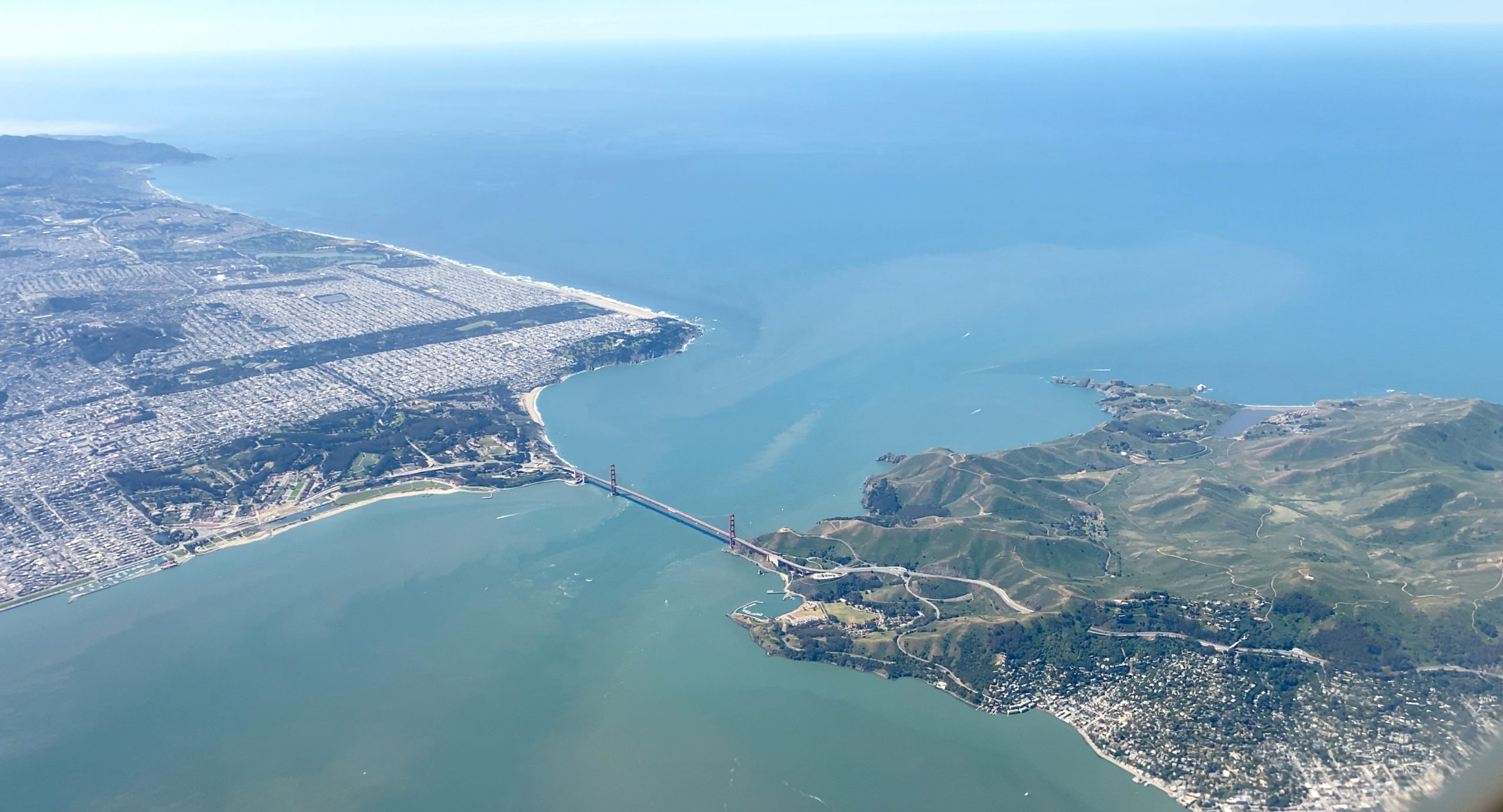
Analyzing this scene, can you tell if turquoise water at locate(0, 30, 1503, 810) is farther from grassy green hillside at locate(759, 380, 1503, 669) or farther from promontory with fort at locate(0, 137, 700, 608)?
grassy green hillside at locate(759, 380, 1503, 669)

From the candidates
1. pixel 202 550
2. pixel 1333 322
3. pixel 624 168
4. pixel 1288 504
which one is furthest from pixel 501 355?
pixel 624 168

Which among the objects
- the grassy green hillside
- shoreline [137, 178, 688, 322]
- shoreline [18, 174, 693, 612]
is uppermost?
shoreline [137, 178, 688, 322]

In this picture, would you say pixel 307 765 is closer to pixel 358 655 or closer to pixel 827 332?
pixel 358 655

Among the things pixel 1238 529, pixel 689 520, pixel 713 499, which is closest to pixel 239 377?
pixel 713 499

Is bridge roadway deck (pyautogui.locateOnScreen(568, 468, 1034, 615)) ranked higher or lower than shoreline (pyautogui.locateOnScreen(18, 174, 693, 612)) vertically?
higher

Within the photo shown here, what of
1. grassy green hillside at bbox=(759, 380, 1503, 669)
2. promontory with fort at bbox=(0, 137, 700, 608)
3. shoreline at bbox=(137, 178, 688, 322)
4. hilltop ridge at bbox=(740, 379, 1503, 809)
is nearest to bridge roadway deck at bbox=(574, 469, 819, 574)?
hilltop ridge at bbox=(740, 379, 1503, 809)

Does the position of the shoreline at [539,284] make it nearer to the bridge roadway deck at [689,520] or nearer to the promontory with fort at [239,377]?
the promontory with fort at [239,377]
